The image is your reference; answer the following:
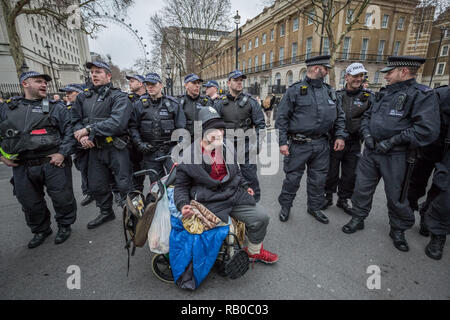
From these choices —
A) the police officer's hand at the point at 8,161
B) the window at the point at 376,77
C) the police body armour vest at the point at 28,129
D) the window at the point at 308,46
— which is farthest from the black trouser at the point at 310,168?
the window at the point at 376,77

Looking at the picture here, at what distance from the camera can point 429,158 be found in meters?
2.99

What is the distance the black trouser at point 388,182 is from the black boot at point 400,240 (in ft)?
0.26

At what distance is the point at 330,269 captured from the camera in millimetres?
2314

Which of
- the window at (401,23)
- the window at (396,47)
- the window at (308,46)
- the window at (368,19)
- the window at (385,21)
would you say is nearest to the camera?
the window at (368,19)

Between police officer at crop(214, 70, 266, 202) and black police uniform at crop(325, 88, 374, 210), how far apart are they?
4.24ft

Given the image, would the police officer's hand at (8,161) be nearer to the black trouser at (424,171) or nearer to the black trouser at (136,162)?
the black trouser at (136,162)

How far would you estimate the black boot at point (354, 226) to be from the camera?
3.00 m

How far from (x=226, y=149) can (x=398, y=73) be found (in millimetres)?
2263


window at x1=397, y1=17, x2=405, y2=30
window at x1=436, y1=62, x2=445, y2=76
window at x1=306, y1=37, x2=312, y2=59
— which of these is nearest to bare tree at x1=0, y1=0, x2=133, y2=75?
window at x1=306, y1=37, x2=312, y2=59

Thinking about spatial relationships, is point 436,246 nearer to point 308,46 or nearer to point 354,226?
point 354,226

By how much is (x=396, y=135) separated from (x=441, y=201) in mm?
933

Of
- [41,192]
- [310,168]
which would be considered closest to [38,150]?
[41,192]

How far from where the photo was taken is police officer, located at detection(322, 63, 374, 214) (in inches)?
131

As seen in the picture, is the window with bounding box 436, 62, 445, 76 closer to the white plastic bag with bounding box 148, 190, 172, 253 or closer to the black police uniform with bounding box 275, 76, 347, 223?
the black police uniform with bounding box 275, 76, 347, 223
